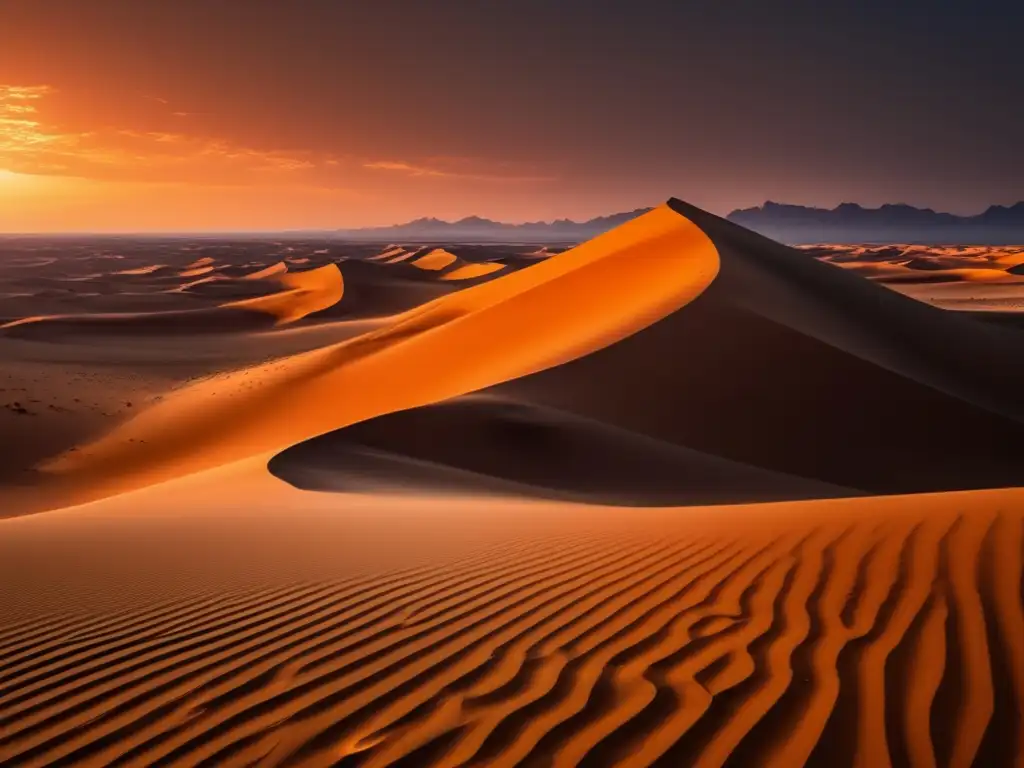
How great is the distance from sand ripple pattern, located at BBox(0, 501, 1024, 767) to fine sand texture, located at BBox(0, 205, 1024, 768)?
18 mm

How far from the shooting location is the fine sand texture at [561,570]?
3.18m

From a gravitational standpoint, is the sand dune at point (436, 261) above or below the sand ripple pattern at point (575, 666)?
above

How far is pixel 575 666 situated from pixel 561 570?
167 cm

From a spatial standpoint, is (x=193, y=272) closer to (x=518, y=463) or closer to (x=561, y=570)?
(x=518, y=463)

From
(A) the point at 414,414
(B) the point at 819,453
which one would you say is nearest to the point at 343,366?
(A) the point at 414,414

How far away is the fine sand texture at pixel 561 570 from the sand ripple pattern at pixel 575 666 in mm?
18

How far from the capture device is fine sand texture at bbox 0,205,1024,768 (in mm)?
3182

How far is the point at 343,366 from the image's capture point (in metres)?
24.3

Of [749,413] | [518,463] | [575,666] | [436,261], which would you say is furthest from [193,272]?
[575,666]

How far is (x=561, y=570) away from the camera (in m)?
5.36

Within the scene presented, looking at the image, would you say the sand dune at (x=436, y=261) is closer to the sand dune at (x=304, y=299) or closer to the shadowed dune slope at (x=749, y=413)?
the sand dune at (x=304, y=299)

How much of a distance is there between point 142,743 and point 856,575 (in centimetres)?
380

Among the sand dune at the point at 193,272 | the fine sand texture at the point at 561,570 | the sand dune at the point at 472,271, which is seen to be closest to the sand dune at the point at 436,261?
the sand dune at the point at 472,271

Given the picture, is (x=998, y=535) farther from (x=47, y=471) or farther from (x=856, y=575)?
(x=47, y=471)
